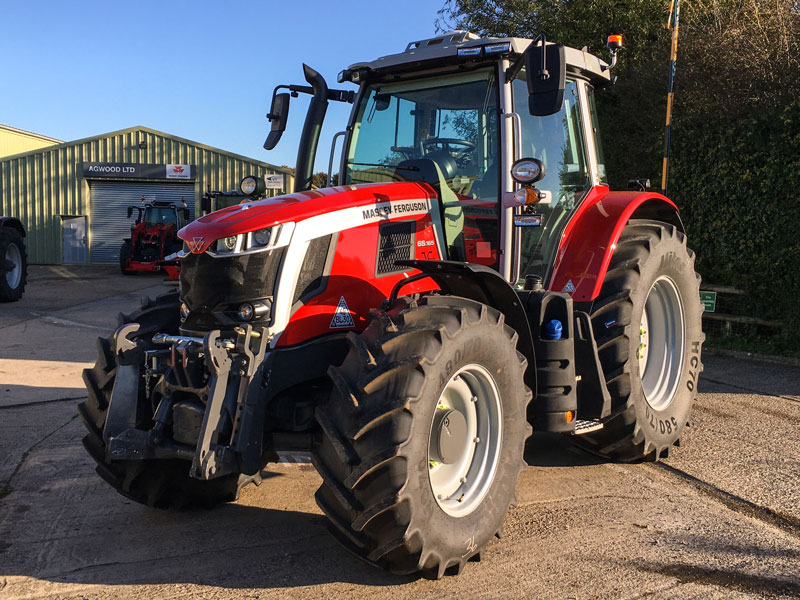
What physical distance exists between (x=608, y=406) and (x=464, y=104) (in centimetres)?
188

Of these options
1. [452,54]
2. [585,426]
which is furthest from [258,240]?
[585,426]

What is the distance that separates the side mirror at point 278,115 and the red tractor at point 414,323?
1cm

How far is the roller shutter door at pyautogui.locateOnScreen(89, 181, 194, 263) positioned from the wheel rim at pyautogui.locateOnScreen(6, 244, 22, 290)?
504 inches

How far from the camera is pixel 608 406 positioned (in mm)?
4199

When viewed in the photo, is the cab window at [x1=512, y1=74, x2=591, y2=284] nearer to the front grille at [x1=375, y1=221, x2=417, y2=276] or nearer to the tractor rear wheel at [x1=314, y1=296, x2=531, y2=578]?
the front grille at [x1=375, y1=221, x2=417, y2=276]

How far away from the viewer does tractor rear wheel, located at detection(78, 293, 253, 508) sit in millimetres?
3811

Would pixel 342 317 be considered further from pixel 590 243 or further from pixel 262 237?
pixel 590 243

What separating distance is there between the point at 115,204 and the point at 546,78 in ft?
86.8

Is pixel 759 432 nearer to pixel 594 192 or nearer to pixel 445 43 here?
pixel 594 192

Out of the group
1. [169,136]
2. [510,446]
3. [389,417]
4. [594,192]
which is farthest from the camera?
[169,136]

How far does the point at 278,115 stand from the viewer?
→ 479 cm

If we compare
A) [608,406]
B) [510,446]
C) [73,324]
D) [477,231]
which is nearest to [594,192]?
[477,231]

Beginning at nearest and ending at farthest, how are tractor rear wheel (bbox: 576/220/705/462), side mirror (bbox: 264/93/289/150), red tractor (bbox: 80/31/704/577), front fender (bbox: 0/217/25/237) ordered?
red tractor (bbox: 80/31/704/577) → tractor rear wheel (bbox: 576/220/705/462) → side mirror (bbox: 264/93/289/150) → front fender (bbox: 0/217/25/237)

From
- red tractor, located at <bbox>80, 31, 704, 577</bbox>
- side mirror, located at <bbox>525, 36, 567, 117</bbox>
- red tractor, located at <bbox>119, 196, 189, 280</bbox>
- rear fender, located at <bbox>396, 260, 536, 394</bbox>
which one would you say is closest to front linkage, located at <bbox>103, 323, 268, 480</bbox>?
red tractor, located at <bbox>80, 31, 704, 577</bbox>
